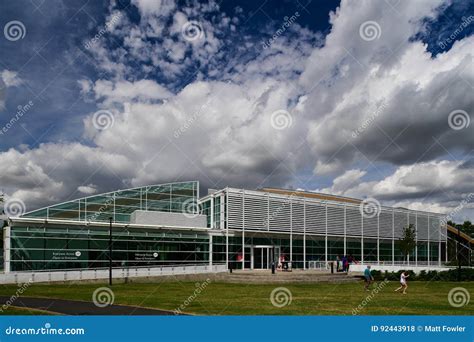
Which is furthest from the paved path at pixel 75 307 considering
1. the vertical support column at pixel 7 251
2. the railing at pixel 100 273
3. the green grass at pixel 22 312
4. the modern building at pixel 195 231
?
the modern building at pixel 195 231

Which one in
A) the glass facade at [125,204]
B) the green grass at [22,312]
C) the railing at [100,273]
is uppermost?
the glass facade at [125,204]

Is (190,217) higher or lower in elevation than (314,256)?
higher

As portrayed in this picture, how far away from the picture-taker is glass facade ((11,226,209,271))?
32.7 m

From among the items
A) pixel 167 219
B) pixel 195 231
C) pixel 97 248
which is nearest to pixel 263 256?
pixel 195 231

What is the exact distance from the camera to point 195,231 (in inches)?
1618

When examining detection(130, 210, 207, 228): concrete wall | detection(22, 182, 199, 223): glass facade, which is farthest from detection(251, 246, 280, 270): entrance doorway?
detection(22, 182, 199, 223): glass facade

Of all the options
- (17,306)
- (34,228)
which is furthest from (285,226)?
(17,306)

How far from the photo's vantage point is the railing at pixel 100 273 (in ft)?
101

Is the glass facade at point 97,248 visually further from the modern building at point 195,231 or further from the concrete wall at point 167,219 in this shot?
the concrete wall at point 167,219

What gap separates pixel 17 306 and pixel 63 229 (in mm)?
17846

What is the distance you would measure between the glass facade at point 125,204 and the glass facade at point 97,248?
1.10m

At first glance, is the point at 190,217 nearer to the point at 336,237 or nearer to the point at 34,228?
the point at 34,228

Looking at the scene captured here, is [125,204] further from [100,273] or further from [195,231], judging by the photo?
[195,231]

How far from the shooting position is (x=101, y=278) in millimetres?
33531
